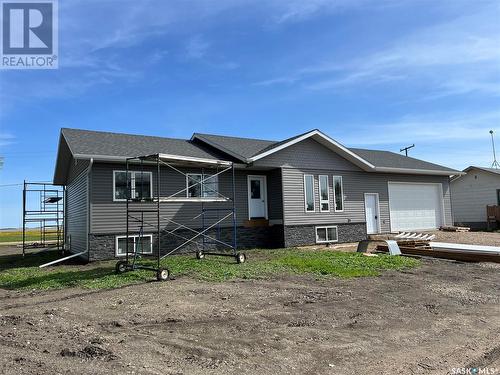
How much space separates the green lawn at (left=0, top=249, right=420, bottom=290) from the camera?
10578 mm

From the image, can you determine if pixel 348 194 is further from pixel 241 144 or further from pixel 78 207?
pixel 78 207

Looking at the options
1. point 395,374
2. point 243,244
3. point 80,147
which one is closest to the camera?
point 395,374

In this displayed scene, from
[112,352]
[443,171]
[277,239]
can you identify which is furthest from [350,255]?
[443,171]

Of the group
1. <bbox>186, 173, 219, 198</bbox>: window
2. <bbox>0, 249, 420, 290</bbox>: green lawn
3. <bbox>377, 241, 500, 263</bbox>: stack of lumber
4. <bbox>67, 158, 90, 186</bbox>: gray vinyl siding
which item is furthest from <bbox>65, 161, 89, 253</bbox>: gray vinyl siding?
<bbox>377, 241, 500, 263</bbox>: stack of lumber

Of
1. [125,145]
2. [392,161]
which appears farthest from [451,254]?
[125,145]

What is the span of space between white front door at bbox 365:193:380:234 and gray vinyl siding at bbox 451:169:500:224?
12317 millimetres

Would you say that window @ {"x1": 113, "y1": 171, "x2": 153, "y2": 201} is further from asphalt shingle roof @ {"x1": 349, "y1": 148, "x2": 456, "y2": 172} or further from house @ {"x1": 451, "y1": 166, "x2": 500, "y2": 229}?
house @ {"x1": 451, "y1": 166, "x2": 500, "y2": 229}

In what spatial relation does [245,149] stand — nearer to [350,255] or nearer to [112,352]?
[350,255]

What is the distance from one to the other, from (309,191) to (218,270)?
814 centimetres

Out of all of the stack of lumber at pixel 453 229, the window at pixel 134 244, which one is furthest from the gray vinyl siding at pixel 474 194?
the window at pixel 134 244

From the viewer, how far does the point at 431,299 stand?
27.7ft

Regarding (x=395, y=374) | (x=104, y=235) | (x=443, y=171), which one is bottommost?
(x=395, y=374)

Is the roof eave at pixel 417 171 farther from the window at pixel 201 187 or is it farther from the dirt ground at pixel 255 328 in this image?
the dirt ground at pixel 255 328

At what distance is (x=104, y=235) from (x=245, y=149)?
7.06 m
